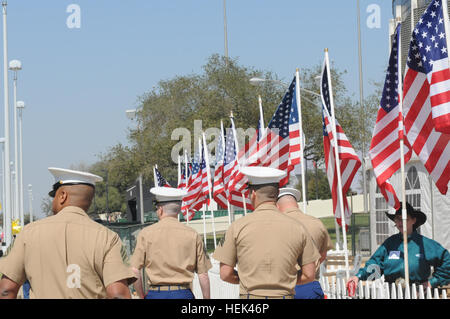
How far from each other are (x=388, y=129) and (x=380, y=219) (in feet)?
48.7

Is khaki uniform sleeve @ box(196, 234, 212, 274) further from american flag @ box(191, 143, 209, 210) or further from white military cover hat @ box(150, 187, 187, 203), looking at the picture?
american flag @ box(191, 143, 209, 210)

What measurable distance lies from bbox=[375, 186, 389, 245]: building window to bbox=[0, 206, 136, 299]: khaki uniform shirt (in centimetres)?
1980

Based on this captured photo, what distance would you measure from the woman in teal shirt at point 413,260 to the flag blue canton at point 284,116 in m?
6.92

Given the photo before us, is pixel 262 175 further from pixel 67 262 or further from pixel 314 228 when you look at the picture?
pixel 314 228

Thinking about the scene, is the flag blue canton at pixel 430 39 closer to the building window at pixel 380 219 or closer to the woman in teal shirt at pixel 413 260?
the woman in teal shirt at pixel 413 260

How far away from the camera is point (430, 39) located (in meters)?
9.32

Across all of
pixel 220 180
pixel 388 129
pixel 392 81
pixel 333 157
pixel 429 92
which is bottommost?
pixel 220 180

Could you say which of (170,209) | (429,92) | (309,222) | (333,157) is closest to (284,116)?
(333,157)

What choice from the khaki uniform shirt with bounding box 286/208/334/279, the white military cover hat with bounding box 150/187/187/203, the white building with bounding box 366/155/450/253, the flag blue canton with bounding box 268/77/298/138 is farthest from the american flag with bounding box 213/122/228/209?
the khaki uniform shirt with bounding box 286/208/334/279

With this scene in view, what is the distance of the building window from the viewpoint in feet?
79.9

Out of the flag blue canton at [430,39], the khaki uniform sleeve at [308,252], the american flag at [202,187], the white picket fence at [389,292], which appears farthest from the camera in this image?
the american flag at [202,187]

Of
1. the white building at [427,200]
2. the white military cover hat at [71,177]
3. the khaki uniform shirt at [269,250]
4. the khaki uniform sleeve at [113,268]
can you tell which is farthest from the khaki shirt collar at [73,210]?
the white building at [427,200]

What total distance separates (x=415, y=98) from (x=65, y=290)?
5785mm

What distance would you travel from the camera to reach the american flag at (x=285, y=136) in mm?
15844
